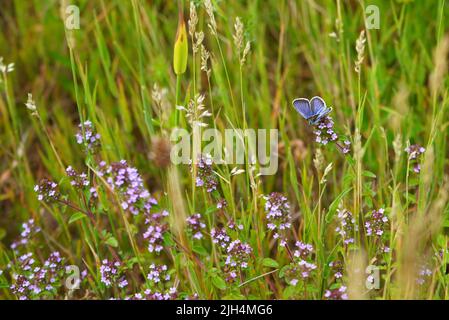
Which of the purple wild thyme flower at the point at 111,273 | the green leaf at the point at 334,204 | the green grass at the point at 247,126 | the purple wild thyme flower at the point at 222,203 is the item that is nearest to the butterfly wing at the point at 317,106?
the green grass at the point at 247,126

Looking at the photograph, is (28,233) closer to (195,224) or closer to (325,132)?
(195,224)

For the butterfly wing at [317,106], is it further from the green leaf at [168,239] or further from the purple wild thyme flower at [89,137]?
the purple wild thyme flower at [89,137]

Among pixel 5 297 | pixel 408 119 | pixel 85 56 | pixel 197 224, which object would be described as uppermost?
pixel 85 56

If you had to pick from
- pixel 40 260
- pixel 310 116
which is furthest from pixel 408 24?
pixel 40 260

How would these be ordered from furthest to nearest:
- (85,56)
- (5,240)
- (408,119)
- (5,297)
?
(85,56), (5,240), (408,119), (5,297)

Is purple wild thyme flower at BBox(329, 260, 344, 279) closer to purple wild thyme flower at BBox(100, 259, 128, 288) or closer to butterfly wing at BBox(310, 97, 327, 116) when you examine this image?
butterfly wing at BBox(310, 97, 327, 116)

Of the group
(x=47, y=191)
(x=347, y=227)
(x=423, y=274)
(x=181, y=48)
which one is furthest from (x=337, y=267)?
(x=47, y=191)
